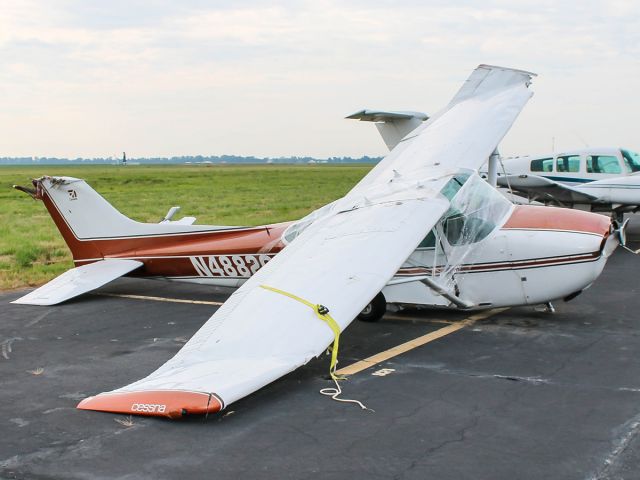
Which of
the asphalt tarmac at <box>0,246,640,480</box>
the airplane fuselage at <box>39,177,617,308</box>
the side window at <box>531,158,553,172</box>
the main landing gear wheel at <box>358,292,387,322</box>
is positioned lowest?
the asphalt tarmac at <box>0,246,640,480</box>

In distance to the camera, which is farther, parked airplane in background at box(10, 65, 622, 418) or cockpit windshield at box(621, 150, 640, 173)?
cockpit windshield at box(621, 150, 640, 173)

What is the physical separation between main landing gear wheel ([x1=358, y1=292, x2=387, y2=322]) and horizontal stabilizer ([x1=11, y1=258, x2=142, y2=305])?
3.93m

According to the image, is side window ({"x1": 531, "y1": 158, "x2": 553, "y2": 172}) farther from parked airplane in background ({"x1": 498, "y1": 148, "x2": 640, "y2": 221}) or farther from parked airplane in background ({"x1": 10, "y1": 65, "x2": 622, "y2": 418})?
parked airplane in background ({"x1": 10, "y1": 65, "x2": 622, "y2": 418})

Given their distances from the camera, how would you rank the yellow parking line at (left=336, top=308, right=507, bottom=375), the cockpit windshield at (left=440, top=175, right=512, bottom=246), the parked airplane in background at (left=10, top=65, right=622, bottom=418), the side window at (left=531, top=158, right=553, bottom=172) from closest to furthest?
the parked airplane in background at (left=10, top=65, right=622, bottom=418)
the yellow parking line at (left=336, top=308, right=507, bottom=375)
the cockpit windshield at (left=440, top=175, right=512, bottom=246)
the side window at (left=531, top=158, right=553, bottom=172)

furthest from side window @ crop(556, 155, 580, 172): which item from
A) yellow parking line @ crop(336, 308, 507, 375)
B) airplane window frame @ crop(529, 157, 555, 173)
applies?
yellow parking line @ crop(336, 308, 507, 375)

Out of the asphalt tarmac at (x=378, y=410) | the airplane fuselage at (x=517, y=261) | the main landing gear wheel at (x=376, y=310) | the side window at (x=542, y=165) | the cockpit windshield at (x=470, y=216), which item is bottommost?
the asphalt tarmac at (x=378, y=410)

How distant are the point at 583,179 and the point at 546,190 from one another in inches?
79.4

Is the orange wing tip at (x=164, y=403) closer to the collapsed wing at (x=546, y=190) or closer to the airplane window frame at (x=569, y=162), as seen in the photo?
the collapsed wing at (x=546, y=190)

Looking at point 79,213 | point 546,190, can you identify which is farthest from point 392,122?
point 79,213

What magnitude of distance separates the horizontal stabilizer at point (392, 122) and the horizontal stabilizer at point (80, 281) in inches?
378

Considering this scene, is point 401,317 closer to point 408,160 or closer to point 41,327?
point 408,160

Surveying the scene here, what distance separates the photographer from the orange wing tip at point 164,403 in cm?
490

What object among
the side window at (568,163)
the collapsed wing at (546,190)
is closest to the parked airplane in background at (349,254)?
the collapsed wing at (546,190)

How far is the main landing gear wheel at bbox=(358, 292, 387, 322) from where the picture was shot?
897 centimetres
